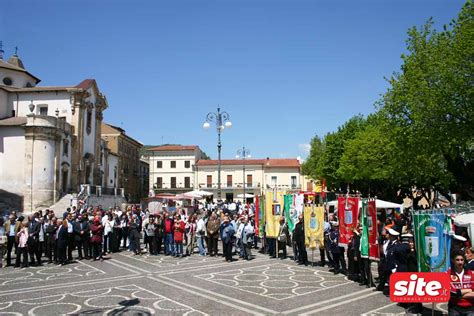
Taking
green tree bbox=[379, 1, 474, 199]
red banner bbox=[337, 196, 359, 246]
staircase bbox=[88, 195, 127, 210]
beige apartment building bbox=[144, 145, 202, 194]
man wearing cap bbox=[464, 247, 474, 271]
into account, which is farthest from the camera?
beige apartment building bbox=[144, 145, 202, 194]

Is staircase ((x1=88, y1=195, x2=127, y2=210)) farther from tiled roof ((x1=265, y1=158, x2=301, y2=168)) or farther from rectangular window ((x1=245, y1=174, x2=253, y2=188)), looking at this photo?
tiled roof ((x1=265, y1=158, x2=301, y2=168))

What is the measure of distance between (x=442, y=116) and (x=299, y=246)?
43.9 ft

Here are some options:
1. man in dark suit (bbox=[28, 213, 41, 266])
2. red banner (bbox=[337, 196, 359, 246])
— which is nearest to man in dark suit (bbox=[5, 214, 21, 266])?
man in dark suit (bbox=[28, 213, 41, 266])

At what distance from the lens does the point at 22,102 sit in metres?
47.4

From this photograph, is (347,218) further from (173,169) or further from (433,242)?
(173,169)

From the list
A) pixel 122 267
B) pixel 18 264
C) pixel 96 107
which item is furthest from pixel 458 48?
pixel 96 107

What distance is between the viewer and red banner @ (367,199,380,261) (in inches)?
450

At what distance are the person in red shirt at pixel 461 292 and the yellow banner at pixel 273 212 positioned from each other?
37.9ft

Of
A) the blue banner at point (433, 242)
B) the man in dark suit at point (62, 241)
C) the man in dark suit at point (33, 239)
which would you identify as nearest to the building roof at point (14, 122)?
the man in dark suit at point (33, 239)

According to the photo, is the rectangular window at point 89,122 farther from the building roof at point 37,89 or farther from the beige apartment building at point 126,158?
the beige apartment building at point 126,158

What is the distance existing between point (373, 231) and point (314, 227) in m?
3.89

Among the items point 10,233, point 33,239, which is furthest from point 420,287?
point 10,233

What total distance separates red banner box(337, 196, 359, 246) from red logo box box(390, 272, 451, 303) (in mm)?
6884

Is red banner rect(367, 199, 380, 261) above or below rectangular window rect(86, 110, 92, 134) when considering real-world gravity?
below
